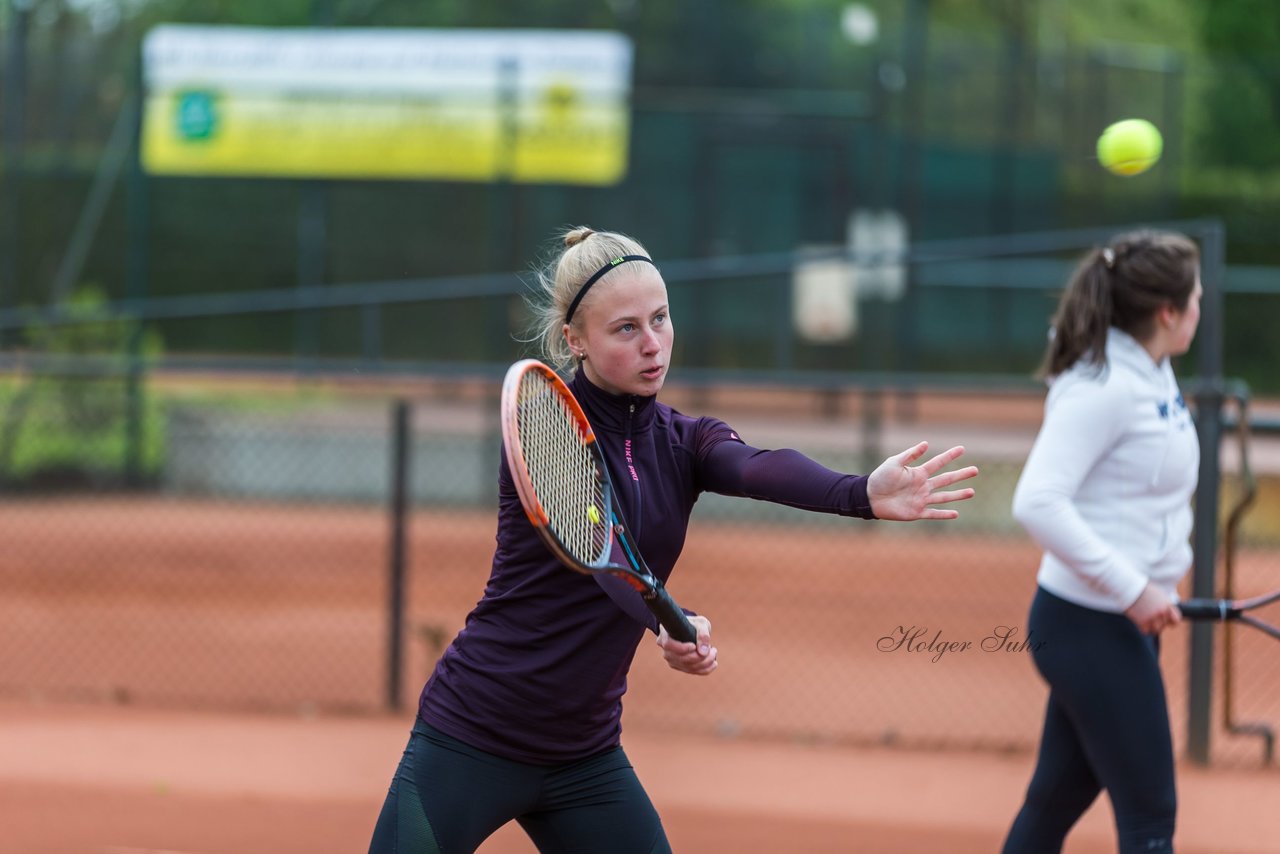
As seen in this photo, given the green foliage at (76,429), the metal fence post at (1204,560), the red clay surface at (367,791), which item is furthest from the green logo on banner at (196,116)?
the metal fence post at (1204,560)

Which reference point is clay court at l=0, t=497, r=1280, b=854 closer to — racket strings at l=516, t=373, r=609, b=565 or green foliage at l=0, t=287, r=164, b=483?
green foliage at l=0, t=287, r=164, b=483

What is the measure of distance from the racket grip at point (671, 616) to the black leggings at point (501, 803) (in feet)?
1.18

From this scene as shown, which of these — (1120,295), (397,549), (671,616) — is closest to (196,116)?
(397,549)

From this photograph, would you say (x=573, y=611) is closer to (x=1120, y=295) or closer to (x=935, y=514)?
(x=935, y=514)

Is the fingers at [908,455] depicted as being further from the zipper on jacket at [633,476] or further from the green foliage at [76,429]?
the green foliage at [76,429]

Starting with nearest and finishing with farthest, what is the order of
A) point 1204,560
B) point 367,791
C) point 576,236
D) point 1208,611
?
point 576,236 < point 1208,611 < point 367,791 < point 1204,560

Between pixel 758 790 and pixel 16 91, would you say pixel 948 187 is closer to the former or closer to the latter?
pixel 16 91

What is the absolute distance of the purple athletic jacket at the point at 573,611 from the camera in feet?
8.46

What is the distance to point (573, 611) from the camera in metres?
2.59

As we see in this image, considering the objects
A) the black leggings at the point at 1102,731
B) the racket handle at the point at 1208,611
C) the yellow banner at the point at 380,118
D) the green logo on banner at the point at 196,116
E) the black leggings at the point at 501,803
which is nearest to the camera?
the black leggings at the point at 501,803

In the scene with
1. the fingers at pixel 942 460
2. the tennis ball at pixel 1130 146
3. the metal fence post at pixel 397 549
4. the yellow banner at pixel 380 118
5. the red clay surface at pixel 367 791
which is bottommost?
the red clay surface at pixel 367 791

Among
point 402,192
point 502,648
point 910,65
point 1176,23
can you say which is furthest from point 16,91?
point 1176,23

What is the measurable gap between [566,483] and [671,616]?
28cm

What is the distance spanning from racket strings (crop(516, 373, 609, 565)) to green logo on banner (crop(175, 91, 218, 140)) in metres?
11.7
